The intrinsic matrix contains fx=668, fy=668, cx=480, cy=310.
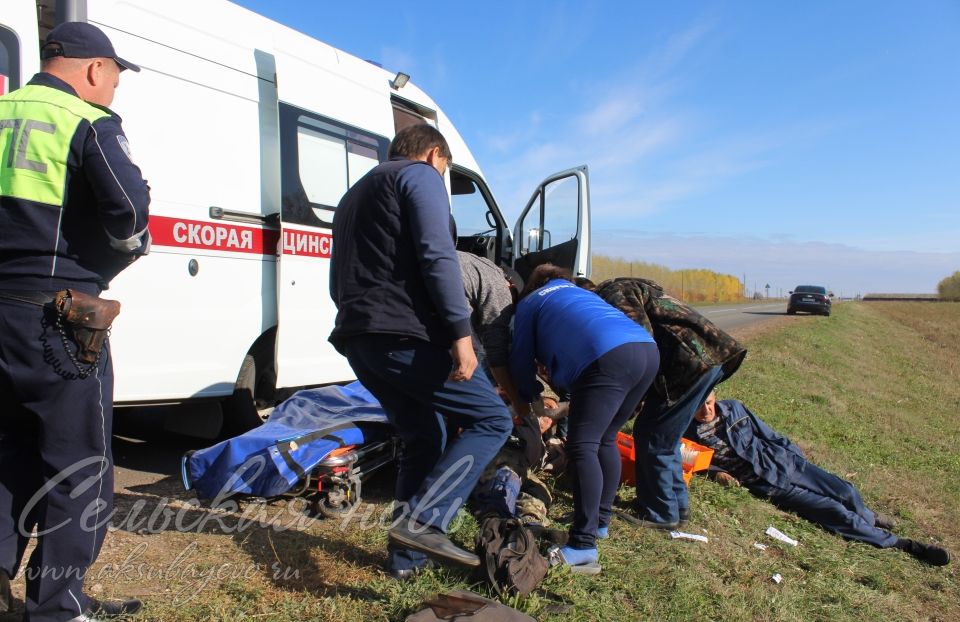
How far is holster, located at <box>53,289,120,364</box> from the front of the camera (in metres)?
2.00

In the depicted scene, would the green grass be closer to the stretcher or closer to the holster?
the stretcher

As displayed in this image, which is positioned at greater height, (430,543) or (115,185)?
(115,185)

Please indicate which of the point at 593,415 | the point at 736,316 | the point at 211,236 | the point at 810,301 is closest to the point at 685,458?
the point at 593,415

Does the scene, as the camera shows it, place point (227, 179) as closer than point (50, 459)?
No

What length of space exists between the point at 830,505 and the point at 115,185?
4421 millimetres

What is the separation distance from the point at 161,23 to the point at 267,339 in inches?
77.8

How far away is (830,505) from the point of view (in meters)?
4.34

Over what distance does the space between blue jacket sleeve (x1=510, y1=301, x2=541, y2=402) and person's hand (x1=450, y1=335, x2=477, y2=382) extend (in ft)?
2.40

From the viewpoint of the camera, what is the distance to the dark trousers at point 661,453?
3.70 meters

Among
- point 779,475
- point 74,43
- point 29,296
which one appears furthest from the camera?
point 779,475

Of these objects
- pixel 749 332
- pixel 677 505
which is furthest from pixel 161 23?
pixel 749 332

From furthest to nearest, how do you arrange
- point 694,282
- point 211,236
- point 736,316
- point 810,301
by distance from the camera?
point 694,282, point 810,301, point 736,316, point 211,236

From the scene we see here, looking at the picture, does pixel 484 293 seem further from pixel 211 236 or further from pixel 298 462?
pixel 211 236

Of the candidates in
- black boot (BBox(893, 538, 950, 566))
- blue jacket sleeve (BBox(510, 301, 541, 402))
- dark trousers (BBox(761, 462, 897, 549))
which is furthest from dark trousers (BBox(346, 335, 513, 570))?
black boot (BBox(893, 538, 950, 566))
